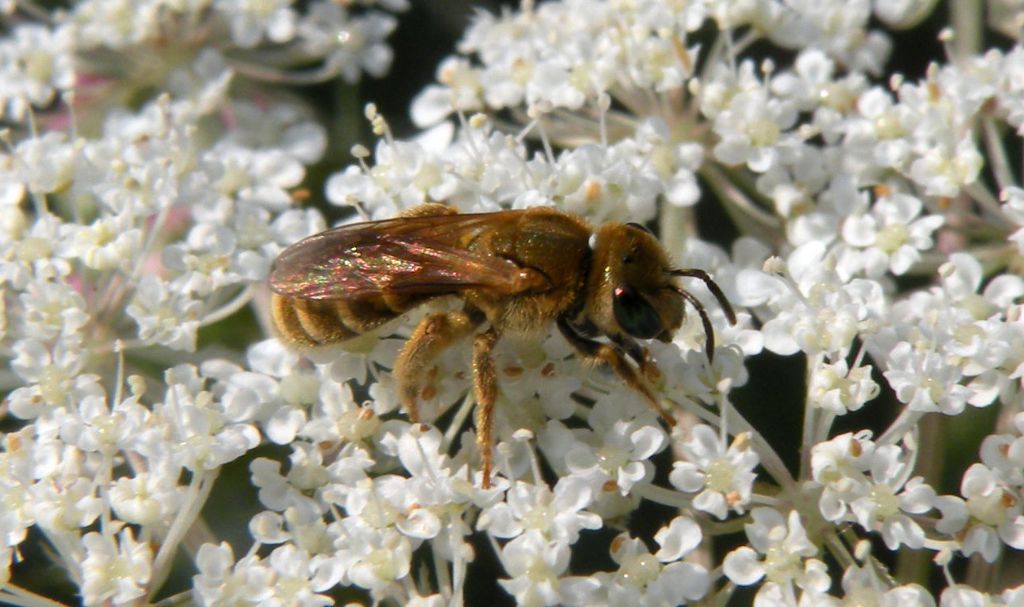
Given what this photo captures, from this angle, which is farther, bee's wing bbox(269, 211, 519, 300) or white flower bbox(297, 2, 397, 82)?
white flower bbox(297, 2, 397, 82)

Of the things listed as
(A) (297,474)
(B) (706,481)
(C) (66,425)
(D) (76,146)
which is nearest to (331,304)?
(A) (297,474)

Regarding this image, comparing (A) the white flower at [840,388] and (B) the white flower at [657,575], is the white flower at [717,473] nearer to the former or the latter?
(B) the white flower at [657,575]

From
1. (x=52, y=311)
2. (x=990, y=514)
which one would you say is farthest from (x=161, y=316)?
(x=990, y=514)

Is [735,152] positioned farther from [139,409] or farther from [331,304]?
[139,409]

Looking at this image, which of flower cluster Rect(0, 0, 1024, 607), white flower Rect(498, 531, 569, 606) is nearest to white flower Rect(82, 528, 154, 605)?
flower cluster Rect(0, 0, 1024, 607)

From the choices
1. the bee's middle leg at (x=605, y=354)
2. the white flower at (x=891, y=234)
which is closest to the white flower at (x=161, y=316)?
the bee's middle leg at (x=605, y=354)

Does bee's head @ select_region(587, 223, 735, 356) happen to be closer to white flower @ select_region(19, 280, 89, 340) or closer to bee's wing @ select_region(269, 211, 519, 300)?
bee's wing @ select_region(269, 211, 519, 300)

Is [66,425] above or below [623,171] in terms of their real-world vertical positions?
below
